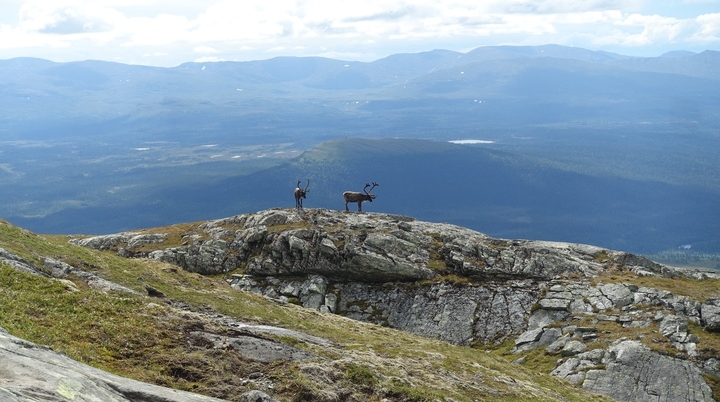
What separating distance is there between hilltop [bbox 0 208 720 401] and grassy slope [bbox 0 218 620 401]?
12 cm

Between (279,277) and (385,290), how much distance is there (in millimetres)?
13575

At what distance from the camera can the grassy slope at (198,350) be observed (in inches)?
899

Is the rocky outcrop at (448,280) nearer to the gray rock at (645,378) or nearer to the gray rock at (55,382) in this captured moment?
the gray rock at (645,378)

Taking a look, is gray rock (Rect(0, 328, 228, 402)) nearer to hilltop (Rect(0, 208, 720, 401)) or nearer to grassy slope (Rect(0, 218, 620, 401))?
hilltop (Rect(0, 208, 720, 401))

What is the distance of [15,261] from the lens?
32719mm

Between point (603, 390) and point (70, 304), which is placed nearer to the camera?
point (70, 304)

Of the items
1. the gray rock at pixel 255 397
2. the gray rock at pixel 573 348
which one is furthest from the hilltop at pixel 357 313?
the gray rock at pixel 255 397

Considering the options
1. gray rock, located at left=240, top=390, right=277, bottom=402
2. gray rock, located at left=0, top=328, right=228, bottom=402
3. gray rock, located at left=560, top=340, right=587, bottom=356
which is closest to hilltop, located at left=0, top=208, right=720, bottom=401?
gray rock, located at left=0, top=328, right=228, bottom=402

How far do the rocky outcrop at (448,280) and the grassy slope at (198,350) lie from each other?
16.3 meters

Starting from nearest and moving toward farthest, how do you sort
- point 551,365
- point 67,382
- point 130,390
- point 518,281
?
point 67,382, point 130,390, point 551,365, point 518,281

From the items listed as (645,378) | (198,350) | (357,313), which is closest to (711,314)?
(645,378)

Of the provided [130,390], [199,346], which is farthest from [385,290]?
[130,390]

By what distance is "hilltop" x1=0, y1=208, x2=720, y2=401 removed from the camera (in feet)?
80.1

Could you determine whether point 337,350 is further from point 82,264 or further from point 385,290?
point 385,290
